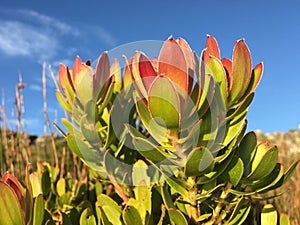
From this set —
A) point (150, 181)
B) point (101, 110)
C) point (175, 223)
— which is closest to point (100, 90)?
point (101, 110)

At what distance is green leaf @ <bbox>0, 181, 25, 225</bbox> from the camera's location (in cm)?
74

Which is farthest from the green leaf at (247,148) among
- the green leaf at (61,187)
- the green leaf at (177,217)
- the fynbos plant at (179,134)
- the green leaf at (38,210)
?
the green leaf at (61,187)

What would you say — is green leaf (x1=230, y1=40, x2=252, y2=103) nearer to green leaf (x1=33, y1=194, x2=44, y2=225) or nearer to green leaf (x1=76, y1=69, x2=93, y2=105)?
green leaf (x1=76, y1=69, x2=93, y2=105)

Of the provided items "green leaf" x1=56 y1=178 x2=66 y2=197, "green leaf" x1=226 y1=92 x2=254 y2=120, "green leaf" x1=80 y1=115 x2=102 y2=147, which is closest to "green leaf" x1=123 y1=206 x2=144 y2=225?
"green leaf" x1=80 y1=115 x2=102 y2=147

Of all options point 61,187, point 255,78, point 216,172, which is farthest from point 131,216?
point 61,187

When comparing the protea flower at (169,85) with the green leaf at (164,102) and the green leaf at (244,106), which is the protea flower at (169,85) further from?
the green leaf at (244,106)

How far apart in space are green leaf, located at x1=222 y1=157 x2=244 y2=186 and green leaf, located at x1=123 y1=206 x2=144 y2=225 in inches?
9.2

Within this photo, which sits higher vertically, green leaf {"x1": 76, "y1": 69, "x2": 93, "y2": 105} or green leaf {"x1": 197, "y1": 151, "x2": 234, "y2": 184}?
green leaf {"x1": 76, "y1": 69, "x2": 93, "y2": 105}

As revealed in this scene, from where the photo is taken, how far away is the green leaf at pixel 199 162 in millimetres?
727

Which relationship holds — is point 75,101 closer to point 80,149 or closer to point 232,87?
point 80,149

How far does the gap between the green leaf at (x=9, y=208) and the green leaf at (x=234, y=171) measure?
48 cm

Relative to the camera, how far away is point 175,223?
824mm

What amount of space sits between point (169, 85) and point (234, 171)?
0.92 feet

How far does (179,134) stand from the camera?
0.77 metres
